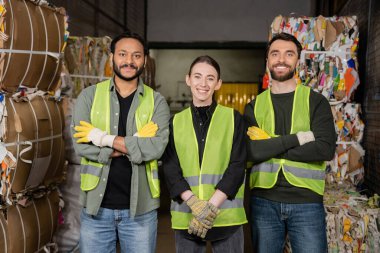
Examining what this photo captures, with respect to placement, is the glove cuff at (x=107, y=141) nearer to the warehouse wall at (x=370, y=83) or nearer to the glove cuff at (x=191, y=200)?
the glove cuff at (x=191, y=200)

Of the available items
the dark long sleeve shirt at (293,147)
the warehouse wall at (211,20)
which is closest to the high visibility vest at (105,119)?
the dark long sleeve shirt at (293,147)

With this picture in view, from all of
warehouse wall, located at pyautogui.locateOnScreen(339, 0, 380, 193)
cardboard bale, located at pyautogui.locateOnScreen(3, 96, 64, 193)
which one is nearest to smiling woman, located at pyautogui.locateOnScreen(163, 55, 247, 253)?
cardboard bale, located at pyautogui.locateOnScreen(3, 96, 64, 193)

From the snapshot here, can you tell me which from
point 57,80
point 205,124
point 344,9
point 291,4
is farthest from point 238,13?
point 205,124

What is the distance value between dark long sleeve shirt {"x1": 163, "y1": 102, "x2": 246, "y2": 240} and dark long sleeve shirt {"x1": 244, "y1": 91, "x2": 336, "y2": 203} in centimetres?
16

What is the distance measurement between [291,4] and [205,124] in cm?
727

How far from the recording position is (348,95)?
161 inches

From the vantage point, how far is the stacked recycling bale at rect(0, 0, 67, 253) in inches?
109

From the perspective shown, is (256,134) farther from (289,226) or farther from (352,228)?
(352,228)

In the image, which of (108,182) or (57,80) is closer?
(108,182)

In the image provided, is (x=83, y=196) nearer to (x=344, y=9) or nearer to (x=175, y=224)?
(x=175, y=224)

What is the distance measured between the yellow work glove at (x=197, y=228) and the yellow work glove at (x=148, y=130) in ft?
1.78

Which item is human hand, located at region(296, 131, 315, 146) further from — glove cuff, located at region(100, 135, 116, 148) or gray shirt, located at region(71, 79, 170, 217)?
glove cuff, located at region(100, 135, 116, 148)

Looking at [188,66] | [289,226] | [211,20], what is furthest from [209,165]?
[188,66]

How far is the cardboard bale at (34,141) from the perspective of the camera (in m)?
2.83
